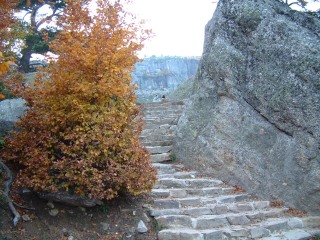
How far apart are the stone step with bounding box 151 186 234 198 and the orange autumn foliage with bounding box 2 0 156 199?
3.20 ft

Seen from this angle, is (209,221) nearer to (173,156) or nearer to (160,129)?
(173,156)

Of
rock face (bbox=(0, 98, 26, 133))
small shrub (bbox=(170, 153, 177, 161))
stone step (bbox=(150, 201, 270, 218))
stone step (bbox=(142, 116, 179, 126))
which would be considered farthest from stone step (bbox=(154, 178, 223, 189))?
rock face (bbox=(0, 98, 26, 133))

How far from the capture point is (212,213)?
22.0ft

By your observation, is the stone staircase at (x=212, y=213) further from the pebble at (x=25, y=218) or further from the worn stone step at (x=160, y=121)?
A: the worn stone step at (x=160, y=121)

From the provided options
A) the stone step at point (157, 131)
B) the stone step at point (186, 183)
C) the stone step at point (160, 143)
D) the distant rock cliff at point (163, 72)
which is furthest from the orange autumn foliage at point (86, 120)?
the distant rock cliff at point (163, 72)

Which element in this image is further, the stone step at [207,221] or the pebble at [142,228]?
the stone step at [207,221]

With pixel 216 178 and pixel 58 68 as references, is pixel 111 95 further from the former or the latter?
pixel 216 178

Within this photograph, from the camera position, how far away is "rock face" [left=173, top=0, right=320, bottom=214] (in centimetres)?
711

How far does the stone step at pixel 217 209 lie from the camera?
21.3 ft

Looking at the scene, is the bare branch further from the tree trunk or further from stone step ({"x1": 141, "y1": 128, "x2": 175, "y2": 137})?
the tree trunk

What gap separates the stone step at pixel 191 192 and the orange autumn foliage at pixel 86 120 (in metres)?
0.97

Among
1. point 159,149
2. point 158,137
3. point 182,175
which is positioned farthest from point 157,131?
point 182,175

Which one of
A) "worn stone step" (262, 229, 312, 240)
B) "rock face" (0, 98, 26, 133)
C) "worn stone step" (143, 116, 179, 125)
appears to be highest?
"rock face" (0, 98, 26, 133)

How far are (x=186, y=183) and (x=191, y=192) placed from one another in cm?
36
